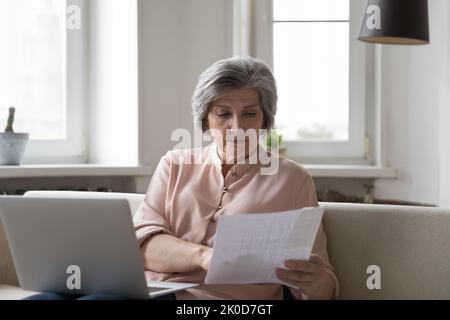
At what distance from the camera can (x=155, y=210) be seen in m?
2.27

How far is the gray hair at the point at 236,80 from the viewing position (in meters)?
2.23

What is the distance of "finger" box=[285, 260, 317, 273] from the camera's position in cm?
180

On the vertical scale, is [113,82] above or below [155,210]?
above

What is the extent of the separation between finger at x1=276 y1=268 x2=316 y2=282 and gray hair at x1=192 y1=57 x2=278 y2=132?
0.60 m

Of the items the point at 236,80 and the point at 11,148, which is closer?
the point at 236,80

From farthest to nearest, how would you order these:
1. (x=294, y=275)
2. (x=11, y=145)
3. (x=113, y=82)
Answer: (x=113, y=82), (x=11, y=145), (x=294, y=275)

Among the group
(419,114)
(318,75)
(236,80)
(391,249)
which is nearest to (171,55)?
(318,75)

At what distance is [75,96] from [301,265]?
2.07 metres

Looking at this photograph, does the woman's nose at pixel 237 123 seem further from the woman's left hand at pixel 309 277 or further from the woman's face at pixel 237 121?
the woman's left hand at pixel 309 277

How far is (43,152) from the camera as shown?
11.6ft

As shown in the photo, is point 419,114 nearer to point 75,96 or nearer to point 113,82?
point 113,82

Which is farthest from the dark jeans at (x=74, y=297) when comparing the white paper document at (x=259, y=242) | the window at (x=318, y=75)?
the window at (x=318, y=75)

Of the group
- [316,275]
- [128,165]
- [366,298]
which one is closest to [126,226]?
[316,275]

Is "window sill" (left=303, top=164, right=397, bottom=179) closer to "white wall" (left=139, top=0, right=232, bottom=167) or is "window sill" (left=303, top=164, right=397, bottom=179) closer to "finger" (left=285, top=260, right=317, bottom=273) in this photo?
"white wall" (left=139, top=0, right=232, bottom=167)
